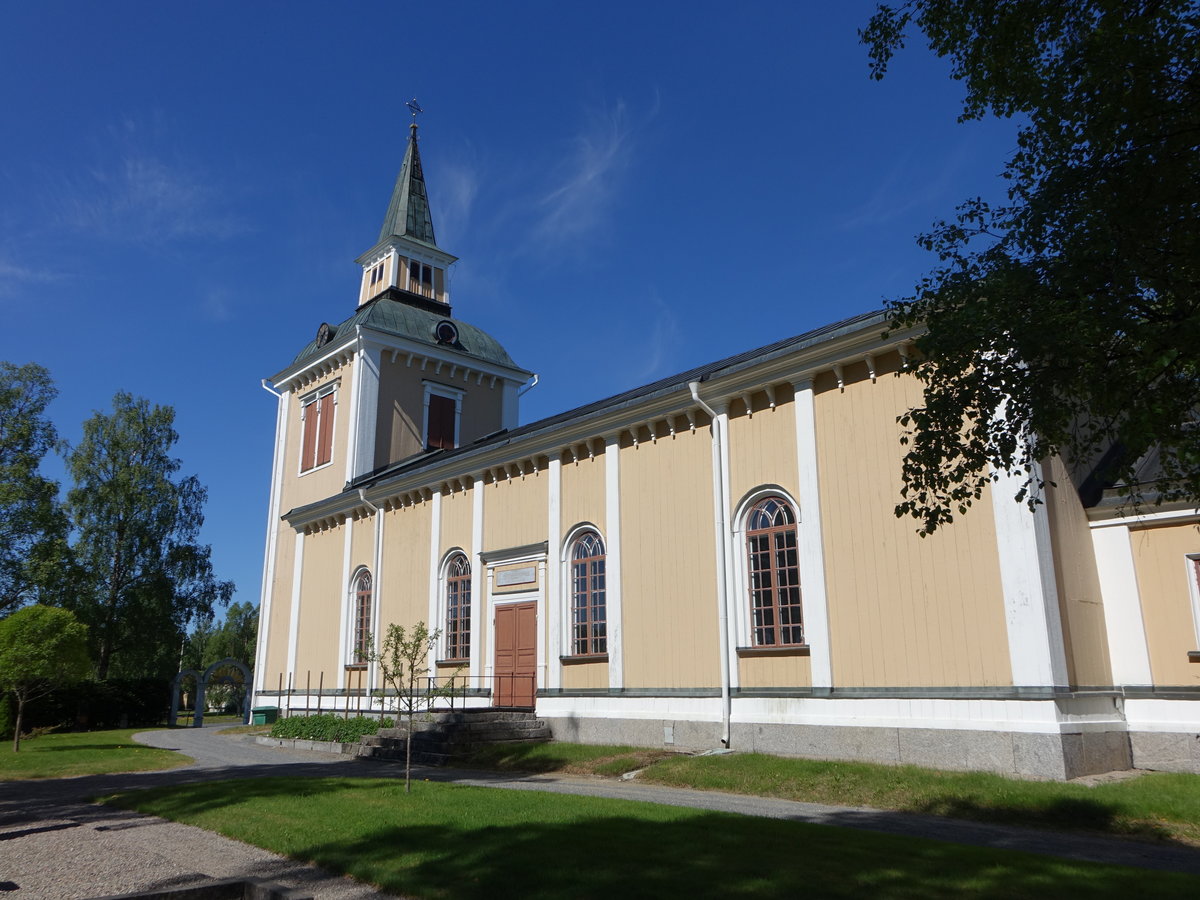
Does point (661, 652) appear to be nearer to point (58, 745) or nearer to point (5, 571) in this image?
point (58, 745)

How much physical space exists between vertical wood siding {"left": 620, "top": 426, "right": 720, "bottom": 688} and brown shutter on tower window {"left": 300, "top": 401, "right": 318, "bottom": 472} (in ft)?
52.9

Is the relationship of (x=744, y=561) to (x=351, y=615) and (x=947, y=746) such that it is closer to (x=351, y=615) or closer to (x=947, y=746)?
(x=947, y=746)

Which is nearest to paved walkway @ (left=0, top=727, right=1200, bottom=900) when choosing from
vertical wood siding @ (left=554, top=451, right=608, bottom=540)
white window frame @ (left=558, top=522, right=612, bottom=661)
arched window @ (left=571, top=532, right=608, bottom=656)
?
A: arched window @ (left=571, top=532, right=608, bottom=656)

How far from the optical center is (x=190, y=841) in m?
8.69

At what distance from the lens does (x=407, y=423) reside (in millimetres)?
29172

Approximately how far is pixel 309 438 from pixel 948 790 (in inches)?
971

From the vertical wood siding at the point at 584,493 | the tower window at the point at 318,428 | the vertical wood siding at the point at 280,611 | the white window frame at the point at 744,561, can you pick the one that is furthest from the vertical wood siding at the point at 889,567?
the vertical wood siding at the point at 280,611

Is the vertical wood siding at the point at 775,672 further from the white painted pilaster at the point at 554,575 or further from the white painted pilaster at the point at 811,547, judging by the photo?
the white painted pilaster at the point at 554,575

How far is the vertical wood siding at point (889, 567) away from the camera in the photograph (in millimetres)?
12234

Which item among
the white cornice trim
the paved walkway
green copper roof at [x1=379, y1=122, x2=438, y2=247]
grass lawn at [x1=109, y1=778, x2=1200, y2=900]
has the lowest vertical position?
Result: the paved walkway

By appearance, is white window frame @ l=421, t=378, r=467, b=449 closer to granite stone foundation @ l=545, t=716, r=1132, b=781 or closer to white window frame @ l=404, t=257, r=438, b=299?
white window frame @ l=404, t=257, r=438, b=299

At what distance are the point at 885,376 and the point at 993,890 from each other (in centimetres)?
896

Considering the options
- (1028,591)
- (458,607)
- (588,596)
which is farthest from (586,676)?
(1028,591)

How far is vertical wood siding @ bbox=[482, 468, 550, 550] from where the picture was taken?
1941 cm
